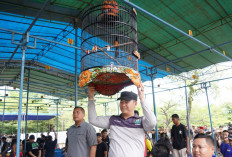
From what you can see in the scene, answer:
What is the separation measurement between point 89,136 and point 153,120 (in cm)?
142

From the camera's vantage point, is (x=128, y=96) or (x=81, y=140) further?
(x=81, y=140)

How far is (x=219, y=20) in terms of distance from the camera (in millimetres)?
7508

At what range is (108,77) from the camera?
7.85 ft

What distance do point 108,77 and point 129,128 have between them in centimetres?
69

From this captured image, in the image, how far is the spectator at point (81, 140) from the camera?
9.48 feet

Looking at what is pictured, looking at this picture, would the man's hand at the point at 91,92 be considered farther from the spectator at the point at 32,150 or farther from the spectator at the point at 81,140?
the spectator at the point at 32,150

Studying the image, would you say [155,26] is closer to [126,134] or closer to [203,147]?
[126,134]

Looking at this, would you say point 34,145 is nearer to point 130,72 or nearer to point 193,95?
point 130,72

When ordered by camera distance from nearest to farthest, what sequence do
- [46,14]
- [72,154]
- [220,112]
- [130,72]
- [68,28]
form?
[130,72]
[72,154]
[46,14]
[68,28]
[220,112]

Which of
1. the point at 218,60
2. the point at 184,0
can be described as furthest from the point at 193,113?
the point at 184,0

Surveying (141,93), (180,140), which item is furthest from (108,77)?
(180,140)

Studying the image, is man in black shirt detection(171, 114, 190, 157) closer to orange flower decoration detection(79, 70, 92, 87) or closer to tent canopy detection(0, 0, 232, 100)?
tent canopy detection(0, 0, 232, 100)

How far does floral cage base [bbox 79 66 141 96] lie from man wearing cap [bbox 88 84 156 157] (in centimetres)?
23

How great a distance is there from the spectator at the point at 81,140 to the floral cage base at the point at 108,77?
0.71 metres
